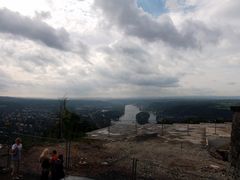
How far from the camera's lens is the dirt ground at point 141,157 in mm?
13594

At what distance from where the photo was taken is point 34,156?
16078mm

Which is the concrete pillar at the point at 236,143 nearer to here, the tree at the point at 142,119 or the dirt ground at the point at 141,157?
the dirt ground at the point at 141,157

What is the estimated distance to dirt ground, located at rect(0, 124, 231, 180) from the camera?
13594mm

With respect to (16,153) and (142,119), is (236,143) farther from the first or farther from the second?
(142,119)

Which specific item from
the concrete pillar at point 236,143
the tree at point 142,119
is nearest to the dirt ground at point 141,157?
the concrete pillar at point 236,143

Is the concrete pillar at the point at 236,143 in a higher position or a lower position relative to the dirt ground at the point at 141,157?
higher

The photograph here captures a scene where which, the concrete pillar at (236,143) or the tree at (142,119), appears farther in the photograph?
the tree at (142,119)

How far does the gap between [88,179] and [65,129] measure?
1296 centimetres

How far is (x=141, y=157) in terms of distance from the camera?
16.9m

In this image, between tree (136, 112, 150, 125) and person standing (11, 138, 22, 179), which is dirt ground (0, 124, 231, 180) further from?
tree (136, 112, 150, 125)

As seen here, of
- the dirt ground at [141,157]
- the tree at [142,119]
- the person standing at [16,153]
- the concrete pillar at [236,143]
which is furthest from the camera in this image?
the tree at [142,119]

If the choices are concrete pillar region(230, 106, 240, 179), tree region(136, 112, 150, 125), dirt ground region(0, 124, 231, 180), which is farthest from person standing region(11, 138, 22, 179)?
tree region(136, 112, 150, 125)

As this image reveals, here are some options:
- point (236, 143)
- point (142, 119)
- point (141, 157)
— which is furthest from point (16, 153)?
point (142, 119)

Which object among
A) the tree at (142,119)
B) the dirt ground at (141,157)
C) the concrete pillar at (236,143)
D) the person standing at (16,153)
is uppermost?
the concrete pillar at (236,143)
